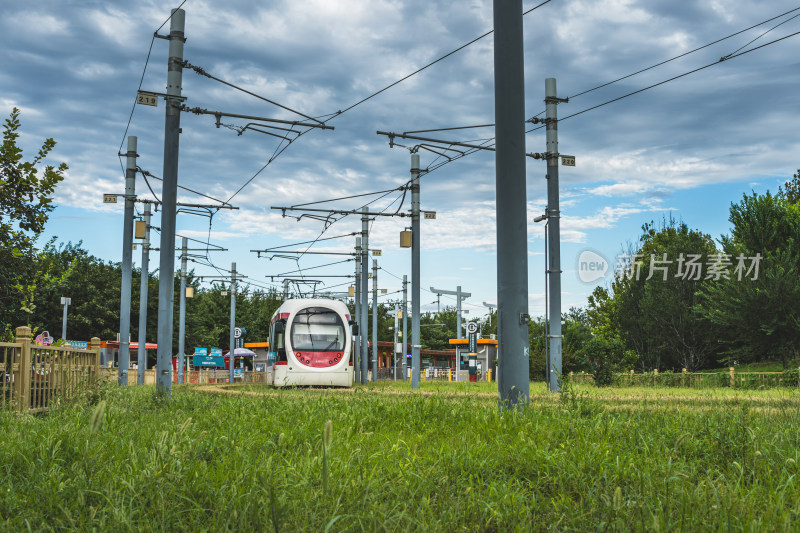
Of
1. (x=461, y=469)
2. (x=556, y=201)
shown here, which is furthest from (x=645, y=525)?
(x=556, y=201)

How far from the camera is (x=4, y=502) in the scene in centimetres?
385

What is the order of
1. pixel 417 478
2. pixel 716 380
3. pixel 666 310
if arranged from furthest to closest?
pixel 666 310
pixel 716 380
pixel 417 478

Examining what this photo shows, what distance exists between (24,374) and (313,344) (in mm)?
16339

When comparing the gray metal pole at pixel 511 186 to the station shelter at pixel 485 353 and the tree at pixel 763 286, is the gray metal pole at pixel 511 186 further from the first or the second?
the station shelter at pixel 485 353

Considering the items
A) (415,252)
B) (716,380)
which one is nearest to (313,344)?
(415,252)

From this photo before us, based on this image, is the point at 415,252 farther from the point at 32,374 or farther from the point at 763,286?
the point at 763,286

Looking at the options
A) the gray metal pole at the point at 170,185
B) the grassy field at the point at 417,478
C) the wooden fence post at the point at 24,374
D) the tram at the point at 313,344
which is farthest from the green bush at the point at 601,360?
the wooden fence post at the point at 24,374

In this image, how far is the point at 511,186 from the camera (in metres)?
8.84

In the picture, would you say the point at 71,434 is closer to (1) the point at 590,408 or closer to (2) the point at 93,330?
(1) the point at 590,408

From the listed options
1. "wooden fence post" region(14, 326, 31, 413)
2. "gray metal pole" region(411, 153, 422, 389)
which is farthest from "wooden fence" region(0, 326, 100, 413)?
"gray metal pole" region(411, 153, 422, 389)

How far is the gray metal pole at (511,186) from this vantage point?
28.8 feet

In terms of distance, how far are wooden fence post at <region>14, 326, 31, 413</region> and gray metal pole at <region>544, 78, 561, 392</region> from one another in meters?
12.3

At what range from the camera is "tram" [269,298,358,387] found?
25641 mm

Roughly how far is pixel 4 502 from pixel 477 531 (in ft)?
8.59
